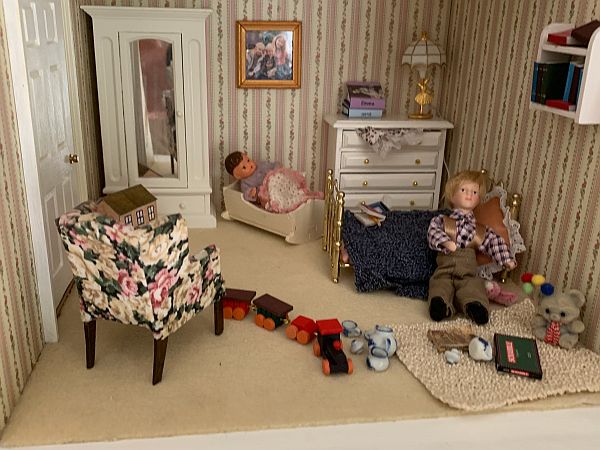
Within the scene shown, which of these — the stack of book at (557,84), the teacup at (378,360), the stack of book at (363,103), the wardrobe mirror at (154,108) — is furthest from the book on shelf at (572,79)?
the wardrobe mirror at (154,108)

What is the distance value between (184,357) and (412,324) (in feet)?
4.38

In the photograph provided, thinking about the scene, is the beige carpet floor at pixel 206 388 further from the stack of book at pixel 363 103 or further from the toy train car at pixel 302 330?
the stack of book at pixel 363 103

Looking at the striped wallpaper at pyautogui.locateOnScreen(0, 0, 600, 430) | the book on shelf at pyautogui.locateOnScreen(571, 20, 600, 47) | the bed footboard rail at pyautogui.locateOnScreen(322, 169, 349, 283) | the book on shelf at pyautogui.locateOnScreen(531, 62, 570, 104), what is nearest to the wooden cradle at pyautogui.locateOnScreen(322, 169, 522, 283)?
the bed footboard rail at pyautogui.locateOnScreen(322, 169, 349, 283)

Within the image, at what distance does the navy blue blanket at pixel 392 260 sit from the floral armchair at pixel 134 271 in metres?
1.27

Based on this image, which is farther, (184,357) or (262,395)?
(184,357)

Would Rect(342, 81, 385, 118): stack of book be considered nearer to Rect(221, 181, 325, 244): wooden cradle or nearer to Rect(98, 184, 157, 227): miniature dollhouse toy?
Rect(221, 181, 325, 244): wooden cradle

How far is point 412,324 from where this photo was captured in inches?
141

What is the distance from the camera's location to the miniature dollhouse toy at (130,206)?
12.3 feet

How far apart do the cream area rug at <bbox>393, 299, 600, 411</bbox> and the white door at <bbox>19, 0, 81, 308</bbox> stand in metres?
2.08

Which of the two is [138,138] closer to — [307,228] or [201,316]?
[307,228]

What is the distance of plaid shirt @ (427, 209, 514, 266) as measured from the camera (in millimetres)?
3902

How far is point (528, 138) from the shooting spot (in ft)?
13.4

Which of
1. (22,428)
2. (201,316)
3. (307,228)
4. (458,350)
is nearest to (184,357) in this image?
(201,316)

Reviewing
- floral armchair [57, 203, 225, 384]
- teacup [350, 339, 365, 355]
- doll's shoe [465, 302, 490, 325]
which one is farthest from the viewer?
doll's shoe [465, 302, 490, 325]
